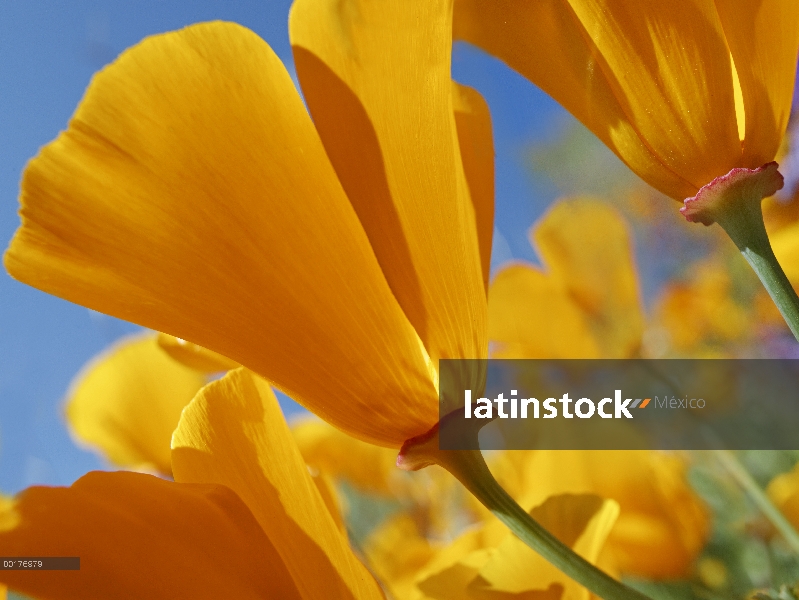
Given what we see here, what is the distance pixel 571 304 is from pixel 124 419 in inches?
9.4

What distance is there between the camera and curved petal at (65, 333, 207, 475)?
1.18 feet

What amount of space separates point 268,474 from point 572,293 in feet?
1.05

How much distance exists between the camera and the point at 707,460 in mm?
409

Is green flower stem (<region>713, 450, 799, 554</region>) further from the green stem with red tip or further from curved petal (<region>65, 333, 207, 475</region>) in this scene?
curved petal (<region>65, 333, 207, 475</region>)

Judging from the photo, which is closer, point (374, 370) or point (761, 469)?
point (374, 370)

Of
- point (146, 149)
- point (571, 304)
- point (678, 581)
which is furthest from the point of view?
point (571, 304)

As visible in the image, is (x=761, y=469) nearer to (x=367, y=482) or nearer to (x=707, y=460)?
(x=707, y=460)

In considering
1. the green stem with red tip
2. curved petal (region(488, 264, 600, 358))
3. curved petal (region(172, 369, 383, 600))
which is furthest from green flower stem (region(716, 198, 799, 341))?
curved petal (region(488, 264, 600, 358))

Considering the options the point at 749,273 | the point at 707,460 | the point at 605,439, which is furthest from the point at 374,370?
the point at 749,273

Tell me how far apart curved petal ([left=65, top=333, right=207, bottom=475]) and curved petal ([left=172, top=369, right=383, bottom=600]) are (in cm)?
17

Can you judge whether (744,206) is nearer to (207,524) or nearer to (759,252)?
(759,252)

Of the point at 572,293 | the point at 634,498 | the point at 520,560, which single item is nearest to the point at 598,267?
the point at 572,293

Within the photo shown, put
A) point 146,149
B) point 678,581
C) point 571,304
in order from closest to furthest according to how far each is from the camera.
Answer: point 146,149, point 678,581, point 571,304

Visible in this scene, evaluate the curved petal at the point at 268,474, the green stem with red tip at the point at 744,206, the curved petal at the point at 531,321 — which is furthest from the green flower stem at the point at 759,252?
the curved petal at the point at 531,321
